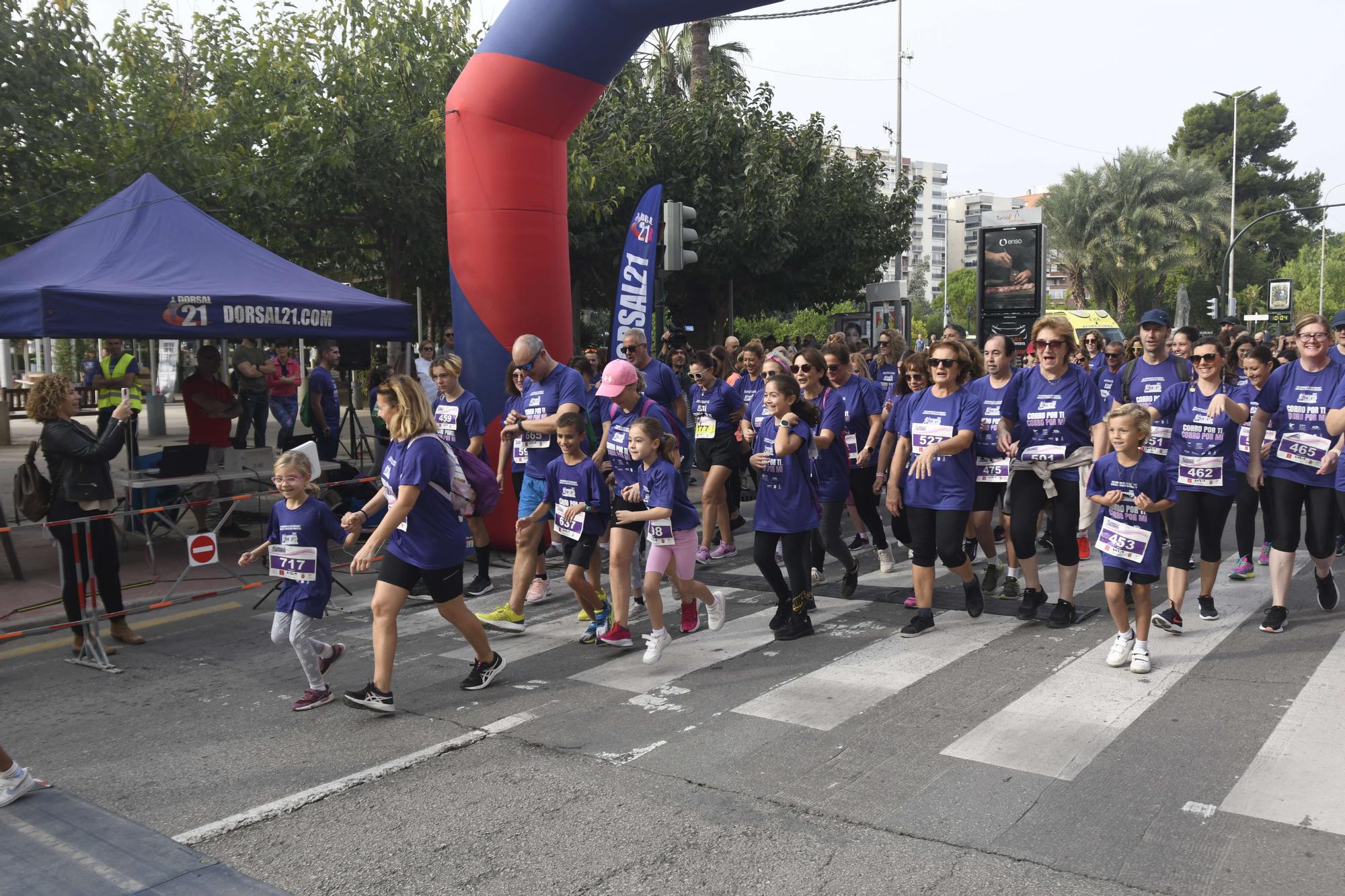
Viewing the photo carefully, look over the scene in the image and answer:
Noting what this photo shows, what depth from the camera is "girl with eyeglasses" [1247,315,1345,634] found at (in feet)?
21.7

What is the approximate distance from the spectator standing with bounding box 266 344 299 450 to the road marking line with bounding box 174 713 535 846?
35.0 feet

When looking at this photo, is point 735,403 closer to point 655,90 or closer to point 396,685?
point 396,685

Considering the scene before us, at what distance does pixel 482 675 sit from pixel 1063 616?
11.6 ft

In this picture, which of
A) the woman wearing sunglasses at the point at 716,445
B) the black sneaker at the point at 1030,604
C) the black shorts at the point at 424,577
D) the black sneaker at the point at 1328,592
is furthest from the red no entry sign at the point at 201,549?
the black sneaker at the point at 1328,592

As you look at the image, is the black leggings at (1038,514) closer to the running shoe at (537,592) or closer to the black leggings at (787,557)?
the black leggings at (787,557)

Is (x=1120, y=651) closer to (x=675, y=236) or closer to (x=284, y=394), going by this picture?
(x=675, y=236)

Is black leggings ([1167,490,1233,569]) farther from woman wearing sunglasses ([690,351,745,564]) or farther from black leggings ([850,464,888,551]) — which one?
woman wearing sunglasses ([690,351,745,564])

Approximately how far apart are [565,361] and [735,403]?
153cm

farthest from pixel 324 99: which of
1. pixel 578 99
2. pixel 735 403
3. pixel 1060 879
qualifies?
pixel 1060 879

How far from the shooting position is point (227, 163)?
14.9m

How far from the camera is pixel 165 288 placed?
871 centimetres

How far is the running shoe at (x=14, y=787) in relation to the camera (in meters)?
4.33

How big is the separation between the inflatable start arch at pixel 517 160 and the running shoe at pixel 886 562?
312cm

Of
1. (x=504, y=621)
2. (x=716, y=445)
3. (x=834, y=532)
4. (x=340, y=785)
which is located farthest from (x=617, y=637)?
(x=716, y=445)
